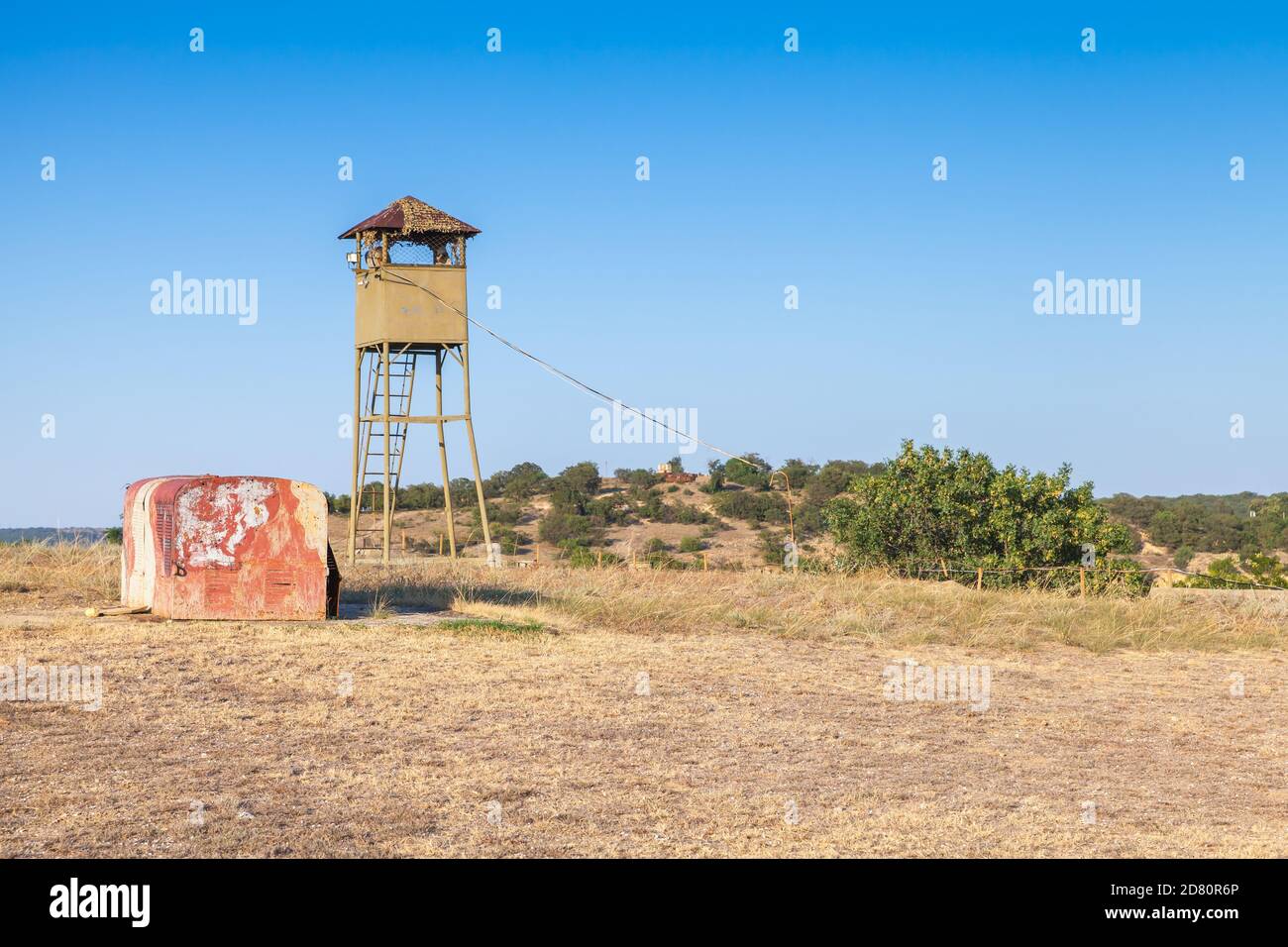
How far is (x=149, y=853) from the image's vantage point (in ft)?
21.8

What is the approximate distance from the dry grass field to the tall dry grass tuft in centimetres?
12

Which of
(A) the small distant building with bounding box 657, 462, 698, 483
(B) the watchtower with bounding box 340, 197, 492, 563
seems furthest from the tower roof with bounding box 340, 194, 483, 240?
(A) the small distant building with bounding box 657, 462, 698, 483

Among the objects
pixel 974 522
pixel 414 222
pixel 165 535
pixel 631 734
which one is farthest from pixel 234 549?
pixel 974 522

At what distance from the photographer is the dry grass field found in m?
7.43

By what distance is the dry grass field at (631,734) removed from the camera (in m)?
7.43

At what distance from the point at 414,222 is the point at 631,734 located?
16.6 m

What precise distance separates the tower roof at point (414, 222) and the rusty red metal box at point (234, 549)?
10.1 m

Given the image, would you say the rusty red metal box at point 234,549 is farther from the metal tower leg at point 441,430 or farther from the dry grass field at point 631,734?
the metal tower leg at point 441,430

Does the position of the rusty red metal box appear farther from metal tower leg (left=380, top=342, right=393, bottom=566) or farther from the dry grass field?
metal tower leg (left=380, top=342, right=393, bottom=566)

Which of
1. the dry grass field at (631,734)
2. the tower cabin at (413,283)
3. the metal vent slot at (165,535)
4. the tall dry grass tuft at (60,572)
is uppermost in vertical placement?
the tower cabin at (413,283)

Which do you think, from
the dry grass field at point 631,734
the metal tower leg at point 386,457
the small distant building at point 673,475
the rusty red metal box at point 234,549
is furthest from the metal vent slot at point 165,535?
the small distant building at point 673,475

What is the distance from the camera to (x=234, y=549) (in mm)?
15336
